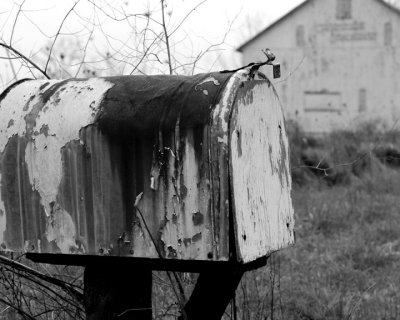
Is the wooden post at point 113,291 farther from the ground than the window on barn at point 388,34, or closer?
closer

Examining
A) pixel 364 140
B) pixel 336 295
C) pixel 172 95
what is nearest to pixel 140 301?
pixel 172 95

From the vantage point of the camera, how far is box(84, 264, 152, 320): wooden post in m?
2.19

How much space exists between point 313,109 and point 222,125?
24275 millimetres

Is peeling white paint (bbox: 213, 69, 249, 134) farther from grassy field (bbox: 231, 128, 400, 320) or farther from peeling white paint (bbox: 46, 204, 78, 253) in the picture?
grassy field (bbox: 231, 128, 400, 320)

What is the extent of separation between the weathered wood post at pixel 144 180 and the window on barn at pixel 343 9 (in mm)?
25731

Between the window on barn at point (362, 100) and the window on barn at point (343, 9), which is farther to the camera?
the window on barn at point (343, 9)

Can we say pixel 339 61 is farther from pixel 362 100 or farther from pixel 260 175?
pixel 260 175

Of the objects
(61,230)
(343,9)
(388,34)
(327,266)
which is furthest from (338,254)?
(343,9)

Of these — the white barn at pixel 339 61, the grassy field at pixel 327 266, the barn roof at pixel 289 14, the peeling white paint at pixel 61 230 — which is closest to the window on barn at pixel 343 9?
the white barn at pixel 339 61

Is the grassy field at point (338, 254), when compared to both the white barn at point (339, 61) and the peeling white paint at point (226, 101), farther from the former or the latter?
the white barn at point (339, 61)

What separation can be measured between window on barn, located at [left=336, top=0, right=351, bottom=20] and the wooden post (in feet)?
84.7

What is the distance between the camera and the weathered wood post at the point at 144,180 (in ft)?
6.23

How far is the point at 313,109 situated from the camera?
84.7ft

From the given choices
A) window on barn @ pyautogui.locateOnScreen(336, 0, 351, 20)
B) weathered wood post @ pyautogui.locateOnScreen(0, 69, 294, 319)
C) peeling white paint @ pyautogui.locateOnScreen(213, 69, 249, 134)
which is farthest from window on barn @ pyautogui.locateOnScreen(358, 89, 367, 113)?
peeling white paint @ pyautogui.locateOnScreen(213, 69, 249, 134)
